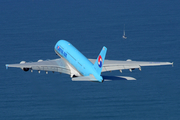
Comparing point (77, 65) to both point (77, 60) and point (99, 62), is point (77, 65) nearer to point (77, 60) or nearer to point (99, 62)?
point (77, 60)

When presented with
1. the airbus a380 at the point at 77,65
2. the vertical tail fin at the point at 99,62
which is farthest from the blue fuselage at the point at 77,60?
the vertical tail fin at the point at 99,62

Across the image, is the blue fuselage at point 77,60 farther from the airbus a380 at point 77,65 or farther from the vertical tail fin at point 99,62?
the vertical tail fin at point 99,62

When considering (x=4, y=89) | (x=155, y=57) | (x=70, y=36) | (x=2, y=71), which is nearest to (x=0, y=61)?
(x=2, y=71)

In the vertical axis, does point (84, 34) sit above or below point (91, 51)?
above

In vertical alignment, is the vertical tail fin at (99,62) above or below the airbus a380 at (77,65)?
below

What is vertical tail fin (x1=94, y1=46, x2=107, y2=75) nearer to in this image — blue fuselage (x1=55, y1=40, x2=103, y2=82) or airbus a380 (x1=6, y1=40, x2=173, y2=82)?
airbus a380 (x1=6, y1=40, x2=173, y2=82)

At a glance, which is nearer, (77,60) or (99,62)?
(99,62)

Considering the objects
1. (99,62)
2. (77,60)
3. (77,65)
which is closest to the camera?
(99,62)

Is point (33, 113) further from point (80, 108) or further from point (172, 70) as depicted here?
point (172, 70)

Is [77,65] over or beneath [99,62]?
over

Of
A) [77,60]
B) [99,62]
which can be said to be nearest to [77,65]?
[77,60]

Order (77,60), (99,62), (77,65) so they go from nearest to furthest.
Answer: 1. (99,62)
2. (77,65)
3. (77,60)
